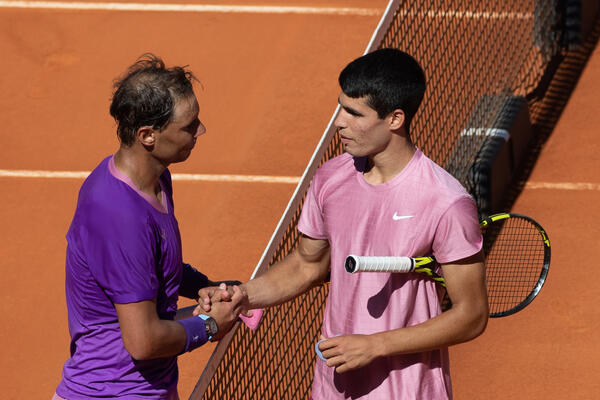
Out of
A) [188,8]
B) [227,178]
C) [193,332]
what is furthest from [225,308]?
[188,8]

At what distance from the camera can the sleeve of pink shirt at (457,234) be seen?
378 centimetres

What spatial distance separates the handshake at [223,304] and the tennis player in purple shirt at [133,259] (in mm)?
53

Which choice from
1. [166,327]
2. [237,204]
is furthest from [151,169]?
[237,204]

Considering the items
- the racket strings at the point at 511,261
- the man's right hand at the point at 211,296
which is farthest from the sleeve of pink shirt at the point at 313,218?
the racket strings at the point at 511,261

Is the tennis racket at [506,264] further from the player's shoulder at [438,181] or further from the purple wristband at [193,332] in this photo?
the purple wristband at [193,332]

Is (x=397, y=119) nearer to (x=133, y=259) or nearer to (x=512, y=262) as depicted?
(x=133, y=259)

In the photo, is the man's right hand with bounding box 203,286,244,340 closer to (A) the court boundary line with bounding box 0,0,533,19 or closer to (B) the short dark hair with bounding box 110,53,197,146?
(B) the short dark hair with bounding box 110,53,197,146

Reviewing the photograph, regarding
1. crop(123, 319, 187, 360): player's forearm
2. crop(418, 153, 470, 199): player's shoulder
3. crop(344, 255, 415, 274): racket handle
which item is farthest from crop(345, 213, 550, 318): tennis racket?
crop(123, 319, 187, 360): player's forearm

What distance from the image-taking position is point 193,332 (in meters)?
4.21

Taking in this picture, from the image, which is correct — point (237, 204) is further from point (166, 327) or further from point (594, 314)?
point (166, 327)

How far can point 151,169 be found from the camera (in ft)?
13.7

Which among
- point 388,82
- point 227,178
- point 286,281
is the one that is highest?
point 388,82

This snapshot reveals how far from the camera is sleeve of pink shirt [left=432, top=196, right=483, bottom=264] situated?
149 inches

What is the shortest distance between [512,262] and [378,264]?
10.8 feet
